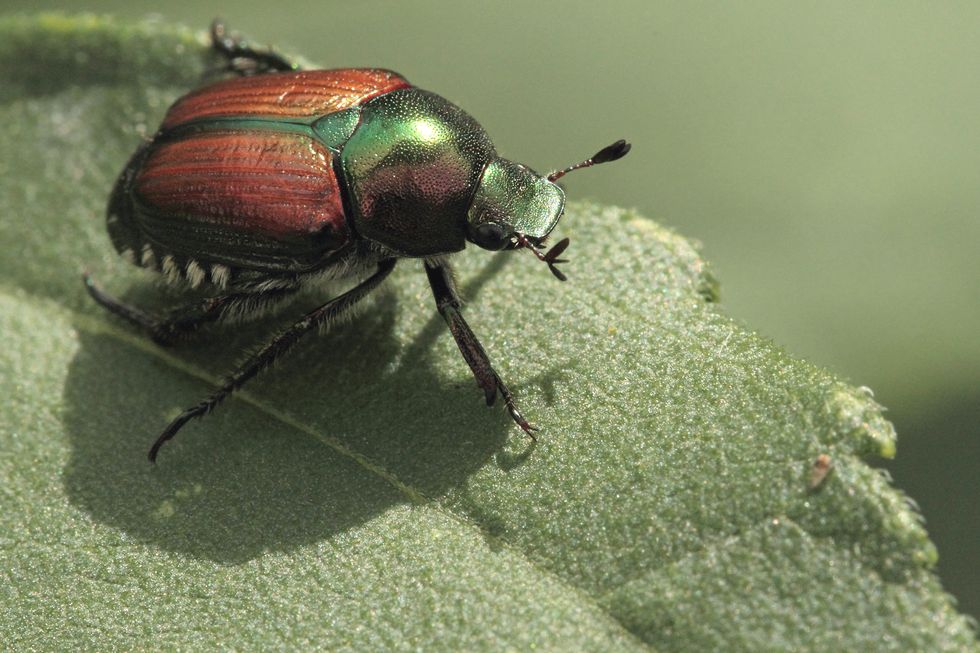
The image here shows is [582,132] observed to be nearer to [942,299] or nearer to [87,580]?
[942,299]

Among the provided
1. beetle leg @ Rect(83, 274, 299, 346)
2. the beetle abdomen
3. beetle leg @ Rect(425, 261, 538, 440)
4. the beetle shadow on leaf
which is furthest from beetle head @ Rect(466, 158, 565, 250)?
beetle leg @ Rect(83, 274, 299, 346)

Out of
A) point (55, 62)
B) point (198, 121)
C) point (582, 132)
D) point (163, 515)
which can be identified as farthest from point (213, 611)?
point (582, 132)

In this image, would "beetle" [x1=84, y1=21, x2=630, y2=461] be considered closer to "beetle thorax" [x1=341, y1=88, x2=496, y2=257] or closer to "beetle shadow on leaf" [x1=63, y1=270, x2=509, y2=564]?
"beetle thorax" [x1=341, y1=88, x2=496, y2=257]

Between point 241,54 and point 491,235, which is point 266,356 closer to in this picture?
point 491,235

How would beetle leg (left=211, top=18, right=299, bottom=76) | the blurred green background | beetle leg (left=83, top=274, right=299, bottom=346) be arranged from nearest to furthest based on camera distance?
beetle leg (left=83, top=274, right=299, bottom=346)
beetle leg (left=211, top=18, right=299, bottom=76)
the blurred green background

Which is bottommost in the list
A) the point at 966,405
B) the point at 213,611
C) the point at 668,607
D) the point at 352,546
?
the point at 213,611

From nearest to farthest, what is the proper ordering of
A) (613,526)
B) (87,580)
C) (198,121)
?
1. (613,526)
2. (87,580)
3. (198,121)
